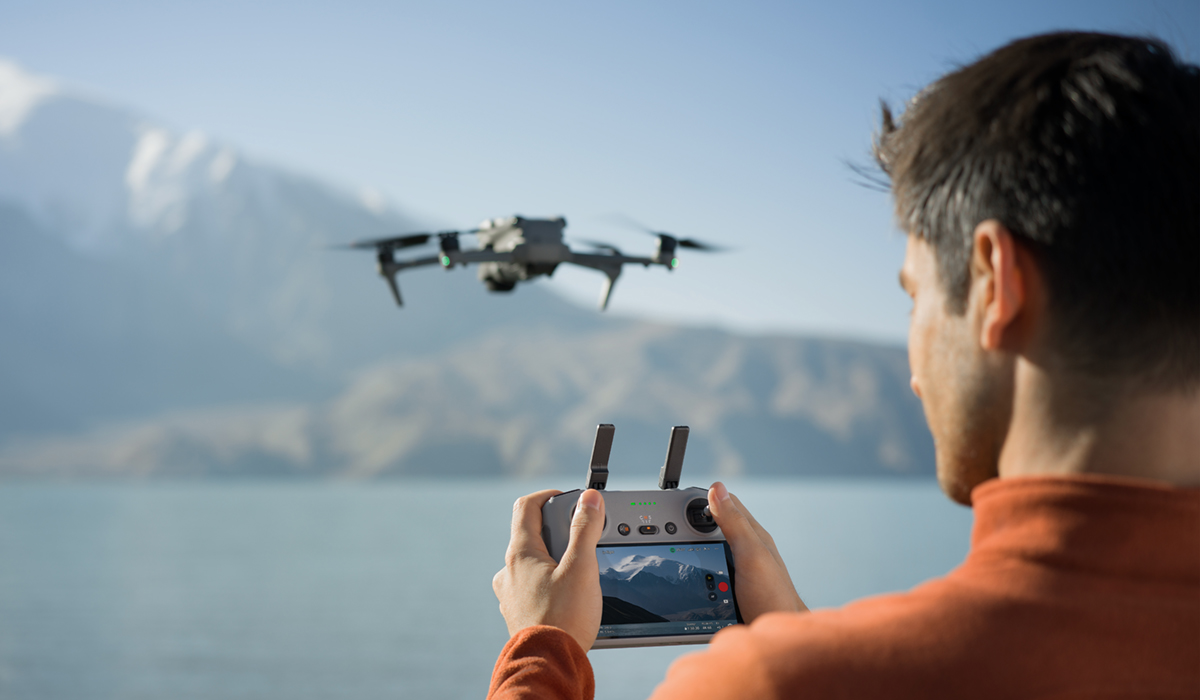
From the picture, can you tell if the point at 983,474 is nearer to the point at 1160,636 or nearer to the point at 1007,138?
the point at 1160,636

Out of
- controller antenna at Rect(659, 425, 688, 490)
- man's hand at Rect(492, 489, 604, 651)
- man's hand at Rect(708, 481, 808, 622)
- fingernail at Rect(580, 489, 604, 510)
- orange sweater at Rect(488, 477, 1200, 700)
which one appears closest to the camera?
orange sweater at Rect(488, 477, 1200, 700)

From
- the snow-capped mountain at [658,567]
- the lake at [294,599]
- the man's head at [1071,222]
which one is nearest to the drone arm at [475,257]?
the snow-capped mountain at [658,567]

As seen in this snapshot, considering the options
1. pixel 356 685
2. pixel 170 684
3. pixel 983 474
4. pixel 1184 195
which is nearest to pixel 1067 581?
pixel 983 474

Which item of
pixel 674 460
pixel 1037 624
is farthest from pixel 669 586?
pixel 1037 624

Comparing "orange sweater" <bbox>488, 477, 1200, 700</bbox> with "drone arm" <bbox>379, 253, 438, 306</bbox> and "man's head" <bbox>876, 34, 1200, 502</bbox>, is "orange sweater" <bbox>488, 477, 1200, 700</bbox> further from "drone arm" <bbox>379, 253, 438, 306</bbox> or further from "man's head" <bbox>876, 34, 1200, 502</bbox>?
"drone arm" <bbox>379, 253, 438, 306</bbox>

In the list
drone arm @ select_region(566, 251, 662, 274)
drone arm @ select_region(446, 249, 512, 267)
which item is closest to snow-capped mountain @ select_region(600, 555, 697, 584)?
drone arm @ select_region(446, 249, 512, 267)

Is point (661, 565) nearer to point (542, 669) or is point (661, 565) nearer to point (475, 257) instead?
point (542, 669)
